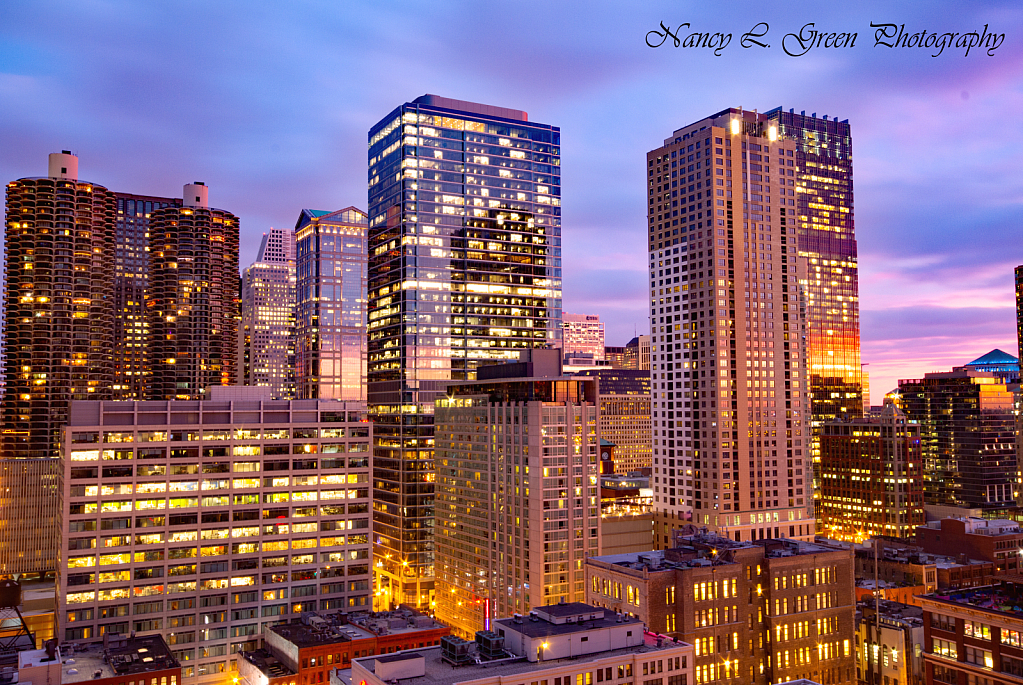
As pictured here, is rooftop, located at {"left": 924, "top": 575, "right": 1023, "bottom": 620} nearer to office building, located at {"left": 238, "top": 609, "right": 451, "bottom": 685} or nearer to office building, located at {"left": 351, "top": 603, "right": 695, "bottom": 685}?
office building, located at {"left": 351, "top": 603, "right": 695, "bottom": 685}

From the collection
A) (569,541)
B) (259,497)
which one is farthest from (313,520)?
(569,541)

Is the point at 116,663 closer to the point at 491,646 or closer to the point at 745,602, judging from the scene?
the point at 491,646

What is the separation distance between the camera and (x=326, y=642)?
137750 millimetres

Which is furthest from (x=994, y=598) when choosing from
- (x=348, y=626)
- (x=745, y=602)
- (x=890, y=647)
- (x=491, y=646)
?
(x=348, y=626)

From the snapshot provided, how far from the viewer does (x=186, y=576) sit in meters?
153

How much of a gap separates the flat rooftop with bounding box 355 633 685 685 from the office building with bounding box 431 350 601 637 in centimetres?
5782

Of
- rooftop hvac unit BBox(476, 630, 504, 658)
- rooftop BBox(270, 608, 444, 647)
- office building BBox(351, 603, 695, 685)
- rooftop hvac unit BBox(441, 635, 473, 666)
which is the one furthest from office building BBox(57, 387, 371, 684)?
rooftop hvac unit BBox(476, 630, 504, 658)

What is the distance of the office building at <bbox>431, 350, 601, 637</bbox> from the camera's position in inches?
6599

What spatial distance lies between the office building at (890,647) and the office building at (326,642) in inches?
3518

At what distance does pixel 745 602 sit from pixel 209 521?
106 metres

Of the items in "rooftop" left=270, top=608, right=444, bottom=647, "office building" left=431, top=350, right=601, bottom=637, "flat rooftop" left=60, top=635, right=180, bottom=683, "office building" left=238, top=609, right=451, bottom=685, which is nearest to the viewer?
"flat rooftop" left=60, top=635, right=180, bottom=683

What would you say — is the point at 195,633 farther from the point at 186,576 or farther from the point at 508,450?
the point at 508,450

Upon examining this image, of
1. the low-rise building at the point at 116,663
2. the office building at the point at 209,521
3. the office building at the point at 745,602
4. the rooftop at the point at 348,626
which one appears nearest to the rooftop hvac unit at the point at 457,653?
the office building at the point at 745,602

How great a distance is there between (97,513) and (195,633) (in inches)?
1187
